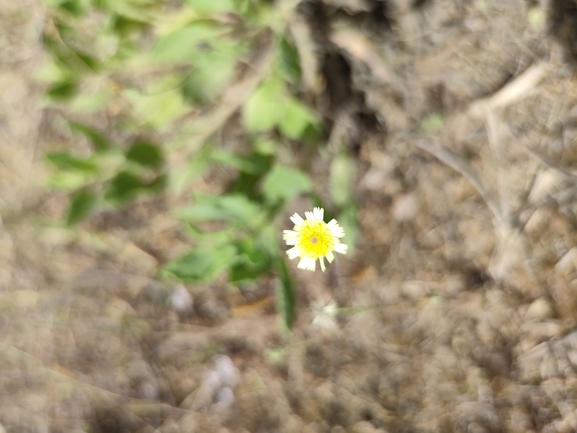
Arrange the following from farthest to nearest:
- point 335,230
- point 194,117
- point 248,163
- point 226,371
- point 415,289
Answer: point 194,117 → point 226,371 → point 415,289 → point 248,163 → point 335,230

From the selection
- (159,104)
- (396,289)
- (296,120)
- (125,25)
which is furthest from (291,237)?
(125,25)

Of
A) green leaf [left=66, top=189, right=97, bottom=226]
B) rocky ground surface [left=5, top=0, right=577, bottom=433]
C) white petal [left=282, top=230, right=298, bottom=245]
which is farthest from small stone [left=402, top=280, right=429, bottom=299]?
green leaf [left=66, top=189, right=97, bottom=226]

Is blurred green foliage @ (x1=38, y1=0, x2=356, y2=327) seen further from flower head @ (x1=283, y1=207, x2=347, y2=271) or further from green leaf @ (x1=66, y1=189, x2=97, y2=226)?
flower head @ (x1=283, y1=207, x2=347, y2=271)

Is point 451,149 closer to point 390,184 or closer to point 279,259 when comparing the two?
point 390,184

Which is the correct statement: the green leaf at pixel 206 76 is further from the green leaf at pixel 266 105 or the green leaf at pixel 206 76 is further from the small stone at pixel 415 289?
the small stone at pixel 415 289

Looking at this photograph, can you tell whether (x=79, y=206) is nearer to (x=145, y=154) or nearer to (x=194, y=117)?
(x=145, y=154)

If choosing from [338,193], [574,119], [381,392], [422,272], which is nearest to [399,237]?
[422,272]
